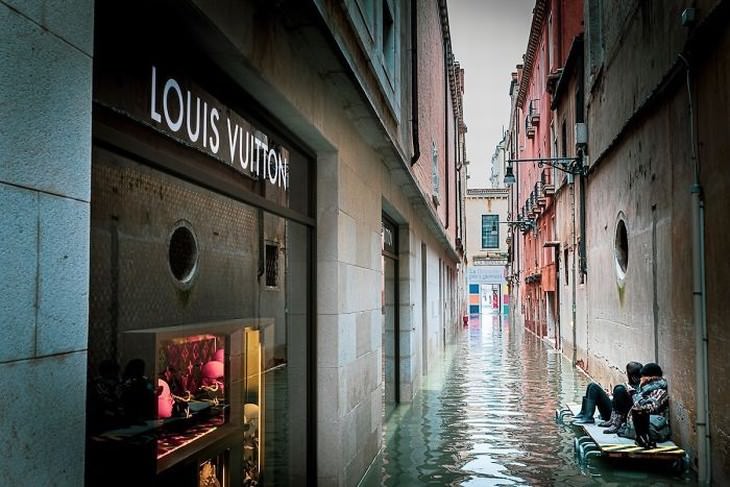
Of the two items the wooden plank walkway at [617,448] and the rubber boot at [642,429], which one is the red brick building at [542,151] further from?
the rubber boot at [642,429]

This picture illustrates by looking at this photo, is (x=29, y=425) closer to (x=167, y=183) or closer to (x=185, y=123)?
(x=167, y=183)

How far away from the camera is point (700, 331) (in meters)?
7.96

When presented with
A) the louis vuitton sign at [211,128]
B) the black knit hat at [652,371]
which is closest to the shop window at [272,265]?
the louis vuitton sign at [211,128]

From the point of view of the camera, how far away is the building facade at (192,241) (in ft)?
7.81

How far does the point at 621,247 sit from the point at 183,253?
10.5 metres

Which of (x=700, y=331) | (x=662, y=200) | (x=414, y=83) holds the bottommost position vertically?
(x=700, y=331)

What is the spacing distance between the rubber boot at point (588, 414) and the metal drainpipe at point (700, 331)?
236 centimetres

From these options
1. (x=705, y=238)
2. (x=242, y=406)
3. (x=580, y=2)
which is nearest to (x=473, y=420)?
(x=705, y=238)

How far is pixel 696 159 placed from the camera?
26.7 feet

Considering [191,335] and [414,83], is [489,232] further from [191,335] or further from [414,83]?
[191,335]

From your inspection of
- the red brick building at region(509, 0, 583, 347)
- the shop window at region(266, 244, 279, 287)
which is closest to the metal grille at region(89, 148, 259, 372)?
the shop window at region(266, 244, 279, 287)

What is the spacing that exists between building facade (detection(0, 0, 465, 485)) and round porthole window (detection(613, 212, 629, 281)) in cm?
553

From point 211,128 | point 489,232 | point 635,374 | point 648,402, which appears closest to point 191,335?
point 211,128

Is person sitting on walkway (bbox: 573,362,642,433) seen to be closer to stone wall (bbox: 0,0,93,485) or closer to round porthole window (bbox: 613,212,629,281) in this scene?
round porthole window (bbox: 613,212,629,281)
